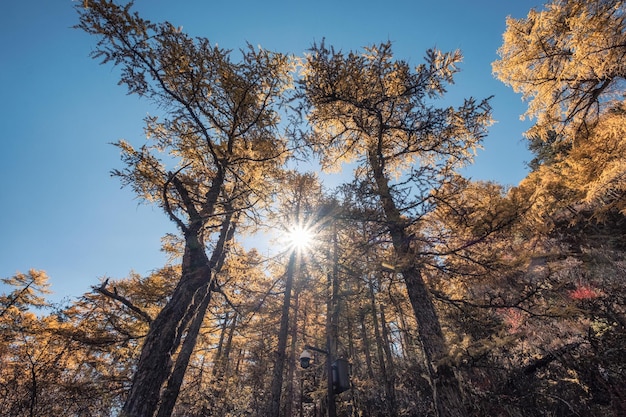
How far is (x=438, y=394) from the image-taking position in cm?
452

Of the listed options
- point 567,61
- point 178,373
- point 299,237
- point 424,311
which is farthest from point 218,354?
point 567,61

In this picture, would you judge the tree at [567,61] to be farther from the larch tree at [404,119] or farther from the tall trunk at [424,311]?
the tall trunk at [424,311]

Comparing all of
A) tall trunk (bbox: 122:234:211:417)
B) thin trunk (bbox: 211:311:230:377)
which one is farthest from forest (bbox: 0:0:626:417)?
thin trunk (bbox: 211:311:230:377)

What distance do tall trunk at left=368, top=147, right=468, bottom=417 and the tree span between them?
5.33 m

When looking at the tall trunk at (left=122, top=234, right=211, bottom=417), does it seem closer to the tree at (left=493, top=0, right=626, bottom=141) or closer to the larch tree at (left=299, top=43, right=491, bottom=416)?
the larch tree at (left=299, top=43, right=491, bottom=416)

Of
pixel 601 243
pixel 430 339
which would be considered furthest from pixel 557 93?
pixel 601 243

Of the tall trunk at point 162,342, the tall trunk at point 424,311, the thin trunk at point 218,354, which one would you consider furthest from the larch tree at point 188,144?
the thin trunk at point 218,354

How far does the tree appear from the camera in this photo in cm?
576

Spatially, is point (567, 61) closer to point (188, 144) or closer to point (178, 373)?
point (188, 144)

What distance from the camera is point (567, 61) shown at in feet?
23.7

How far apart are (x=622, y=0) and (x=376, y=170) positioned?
20.4 ft

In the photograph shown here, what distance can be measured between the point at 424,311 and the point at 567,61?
27.2 ft

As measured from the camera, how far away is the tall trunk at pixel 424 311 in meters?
4.43

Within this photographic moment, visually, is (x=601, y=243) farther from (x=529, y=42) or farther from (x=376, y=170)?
(x=376, y=170)
